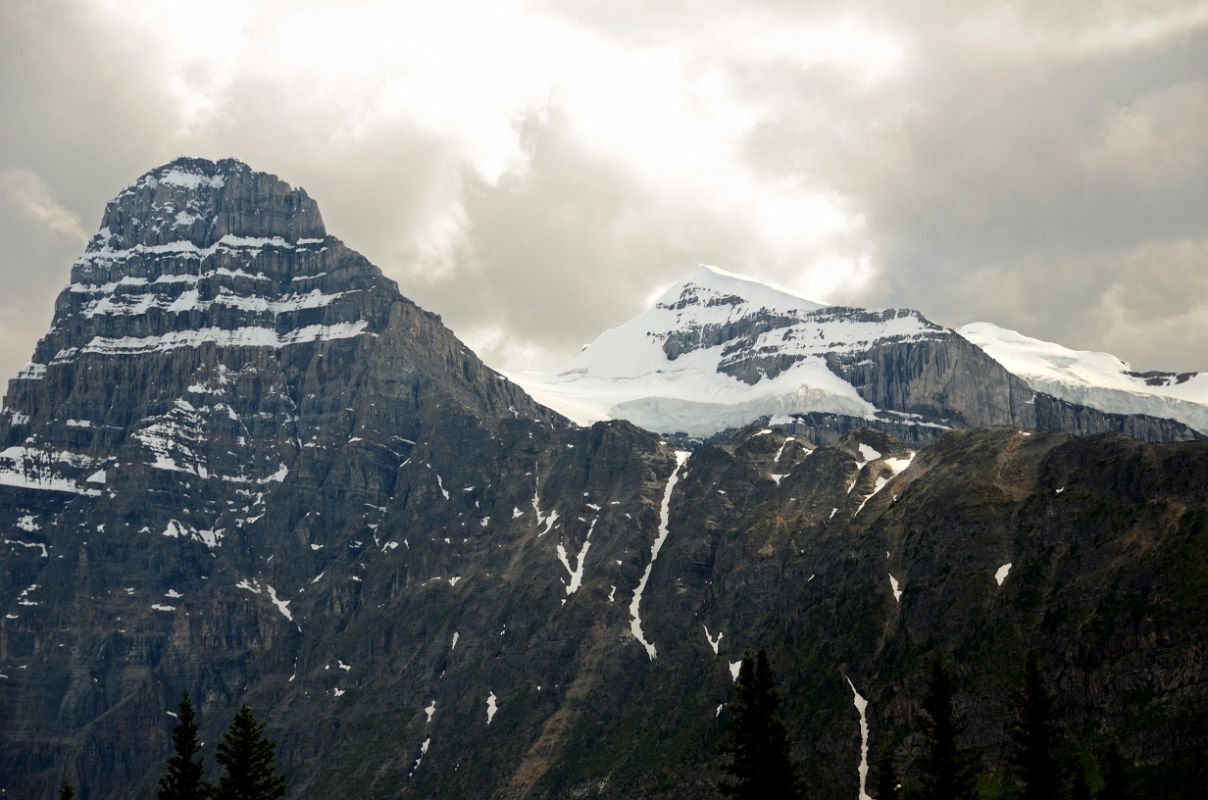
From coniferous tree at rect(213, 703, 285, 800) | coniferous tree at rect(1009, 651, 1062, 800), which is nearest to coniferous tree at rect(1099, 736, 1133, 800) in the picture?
coniferous tree at rect(1009, 651, 1062, 800)

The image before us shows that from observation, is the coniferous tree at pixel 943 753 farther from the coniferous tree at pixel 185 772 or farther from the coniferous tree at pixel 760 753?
the coniferous tree at pixel 185 772

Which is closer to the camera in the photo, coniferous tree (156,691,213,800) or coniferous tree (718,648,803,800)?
coniferous tree (718,648,803,800)

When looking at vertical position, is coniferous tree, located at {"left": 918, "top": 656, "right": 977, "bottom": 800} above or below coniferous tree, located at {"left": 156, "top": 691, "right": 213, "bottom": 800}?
above

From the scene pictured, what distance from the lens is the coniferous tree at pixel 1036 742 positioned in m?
155

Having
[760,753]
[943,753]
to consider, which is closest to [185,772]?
[760,753]

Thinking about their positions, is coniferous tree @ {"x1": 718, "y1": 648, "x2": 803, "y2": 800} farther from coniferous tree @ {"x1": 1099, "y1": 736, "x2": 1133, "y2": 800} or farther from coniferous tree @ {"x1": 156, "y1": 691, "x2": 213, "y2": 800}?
coniferous tree @ {"x1": 156, "y1": 691, "x2": 213, "y2": 800}

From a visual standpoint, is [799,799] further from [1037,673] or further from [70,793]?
[70,793]

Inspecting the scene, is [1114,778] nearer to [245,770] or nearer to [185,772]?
[245,770]

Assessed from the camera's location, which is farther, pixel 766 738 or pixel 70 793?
pixel 70 793

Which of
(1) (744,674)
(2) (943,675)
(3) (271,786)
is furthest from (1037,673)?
(3) (271,786)

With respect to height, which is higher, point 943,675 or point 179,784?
point 943,675

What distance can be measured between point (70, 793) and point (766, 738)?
7634 centimetres

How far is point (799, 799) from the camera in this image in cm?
14038

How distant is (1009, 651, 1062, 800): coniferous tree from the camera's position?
154750mm
